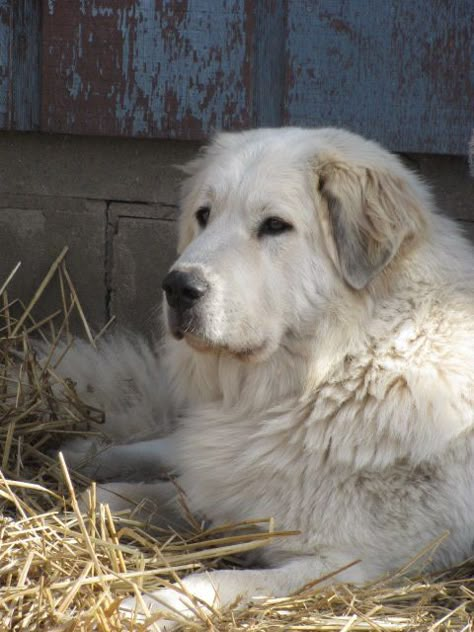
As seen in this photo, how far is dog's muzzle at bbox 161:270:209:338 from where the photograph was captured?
276 cm

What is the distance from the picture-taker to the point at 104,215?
4.34 metres

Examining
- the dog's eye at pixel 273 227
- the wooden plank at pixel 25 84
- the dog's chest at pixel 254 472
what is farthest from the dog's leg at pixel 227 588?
the wooden plank at pixel 25 84

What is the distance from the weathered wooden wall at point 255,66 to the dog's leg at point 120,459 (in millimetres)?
1277

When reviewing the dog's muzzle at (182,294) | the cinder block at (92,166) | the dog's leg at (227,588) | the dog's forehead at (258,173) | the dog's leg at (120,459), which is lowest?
Result: the dog's leg at (120,459)

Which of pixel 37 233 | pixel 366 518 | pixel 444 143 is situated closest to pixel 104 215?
pixel 37 233

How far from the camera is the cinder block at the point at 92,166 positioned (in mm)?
4262

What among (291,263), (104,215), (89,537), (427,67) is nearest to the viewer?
(89,537)

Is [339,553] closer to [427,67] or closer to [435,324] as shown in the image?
[435,324]

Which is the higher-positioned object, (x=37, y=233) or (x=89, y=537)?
(x=37, y=233)

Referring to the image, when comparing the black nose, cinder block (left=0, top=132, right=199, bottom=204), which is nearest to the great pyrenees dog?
the black nose

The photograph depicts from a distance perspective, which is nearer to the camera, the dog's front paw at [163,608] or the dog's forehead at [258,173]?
the dog's front paw at [163,608]

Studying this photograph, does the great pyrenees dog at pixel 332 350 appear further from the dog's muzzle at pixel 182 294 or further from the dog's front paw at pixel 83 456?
the dog's front paw at pixel 83 456

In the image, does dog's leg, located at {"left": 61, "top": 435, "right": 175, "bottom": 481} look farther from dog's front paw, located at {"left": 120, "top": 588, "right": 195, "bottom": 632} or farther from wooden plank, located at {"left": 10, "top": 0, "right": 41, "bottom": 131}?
wooden plank, located at {"left": 10, "top": 0, "right": 41, "bottom": 131}

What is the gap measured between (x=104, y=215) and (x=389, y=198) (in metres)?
1.72
